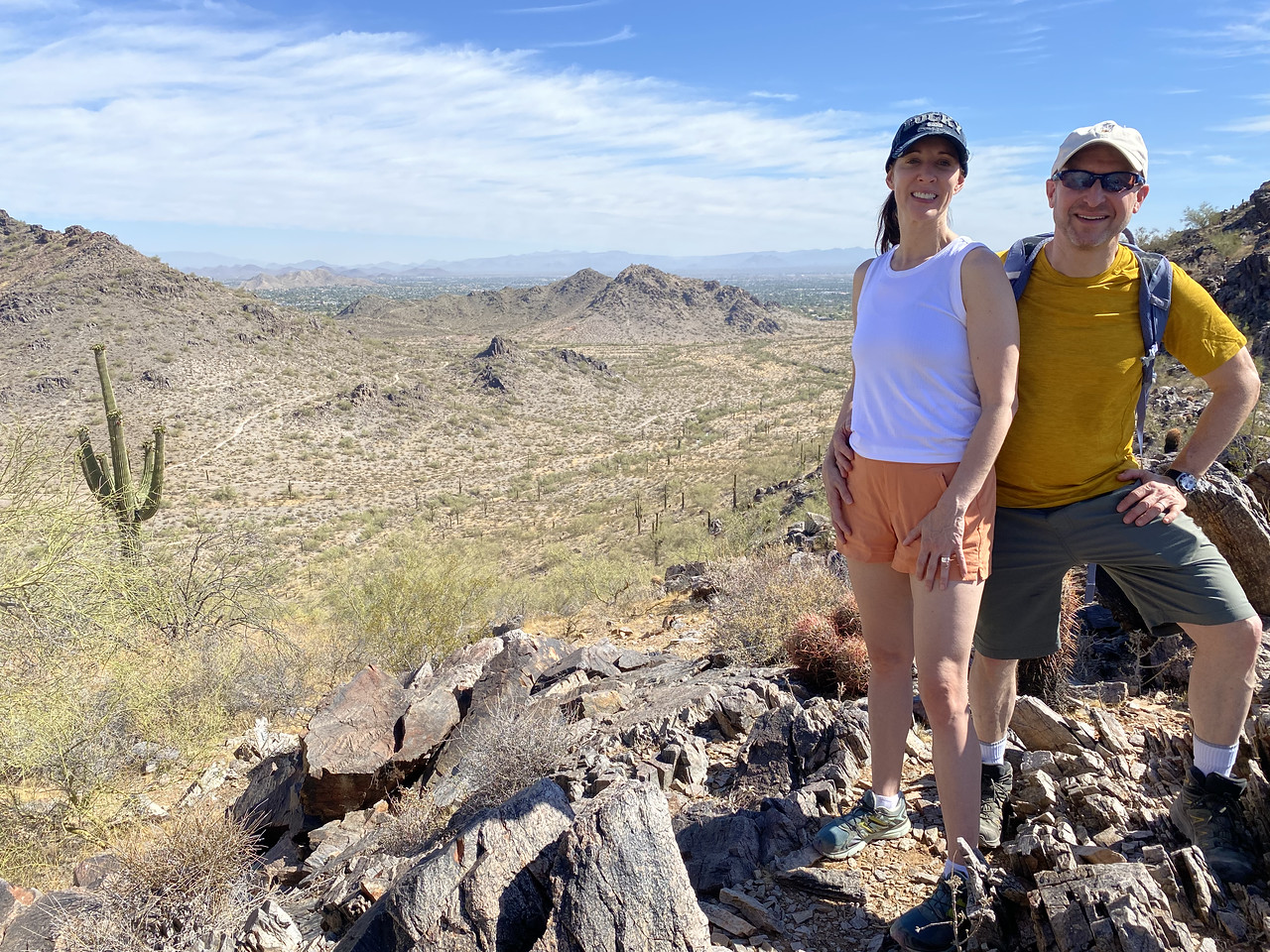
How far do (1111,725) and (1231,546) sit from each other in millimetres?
1340

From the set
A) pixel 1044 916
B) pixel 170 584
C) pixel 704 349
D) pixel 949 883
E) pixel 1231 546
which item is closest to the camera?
pixel 1044 916

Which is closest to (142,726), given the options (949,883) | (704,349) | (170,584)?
(170,584)

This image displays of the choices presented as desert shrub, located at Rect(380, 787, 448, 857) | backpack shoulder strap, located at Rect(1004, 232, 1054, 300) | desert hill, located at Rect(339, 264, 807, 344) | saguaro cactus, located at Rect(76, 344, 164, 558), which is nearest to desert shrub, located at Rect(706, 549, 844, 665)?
desert shrub, located at Rect(380, 787, 448, 857)

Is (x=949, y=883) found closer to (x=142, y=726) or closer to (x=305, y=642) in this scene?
(x=142, y=726)

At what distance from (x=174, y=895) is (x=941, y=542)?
419 centimetres

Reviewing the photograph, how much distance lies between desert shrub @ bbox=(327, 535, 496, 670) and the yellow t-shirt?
7930mm

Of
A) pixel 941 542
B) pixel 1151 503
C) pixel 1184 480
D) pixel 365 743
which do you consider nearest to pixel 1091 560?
pixel 1151 503

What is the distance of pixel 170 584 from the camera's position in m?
10.3

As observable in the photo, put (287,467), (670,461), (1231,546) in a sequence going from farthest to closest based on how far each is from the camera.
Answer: (670,461) < (287,467) < (1231,546)

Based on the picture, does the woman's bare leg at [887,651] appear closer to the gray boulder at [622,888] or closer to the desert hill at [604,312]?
the gray boulder at [622,888]

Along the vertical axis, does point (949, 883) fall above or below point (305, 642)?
above

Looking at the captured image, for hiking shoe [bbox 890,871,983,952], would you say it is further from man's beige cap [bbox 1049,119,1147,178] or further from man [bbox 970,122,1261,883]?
man's beige cap [bbox 1049,119,1147,178]

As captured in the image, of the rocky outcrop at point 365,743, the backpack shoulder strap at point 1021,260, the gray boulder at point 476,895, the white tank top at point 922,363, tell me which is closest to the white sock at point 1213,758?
the white tank top at point 922,363

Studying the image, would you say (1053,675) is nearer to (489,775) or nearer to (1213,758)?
(1213,758)
